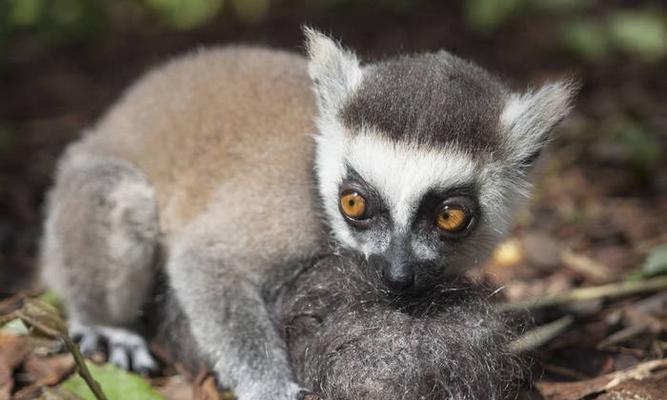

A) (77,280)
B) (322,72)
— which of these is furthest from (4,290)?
(322,72)

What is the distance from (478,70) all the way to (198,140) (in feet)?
6.55

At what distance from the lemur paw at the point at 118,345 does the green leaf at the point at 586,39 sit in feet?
19.8

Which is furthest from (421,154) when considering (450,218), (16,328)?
(16,328)

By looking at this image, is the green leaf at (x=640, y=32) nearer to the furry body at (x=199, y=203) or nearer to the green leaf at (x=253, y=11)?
the green leaf at (x=253, y=11)

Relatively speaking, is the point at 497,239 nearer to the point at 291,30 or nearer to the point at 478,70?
the point at 478,70

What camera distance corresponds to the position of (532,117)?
4.34m

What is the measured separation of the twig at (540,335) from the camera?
3908 mm

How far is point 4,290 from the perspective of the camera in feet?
19.4

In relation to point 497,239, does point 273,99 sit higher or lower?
higher

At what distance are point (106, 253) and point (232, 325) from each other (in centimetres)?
111

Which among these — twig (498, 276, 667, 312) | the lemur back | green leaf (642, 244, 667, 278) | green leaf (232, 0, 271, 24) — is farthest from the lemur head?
green leaf (232, 0, 271, 24)

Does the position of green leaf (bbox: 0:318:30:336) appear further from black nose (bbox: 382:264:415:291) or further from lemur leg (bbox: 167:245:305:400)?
black nose (bbox: 382:264:415:291)

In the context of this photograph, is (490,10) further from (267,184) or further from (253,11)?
(267,184)

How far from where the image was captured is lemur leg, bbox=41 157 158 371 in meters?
5.04
